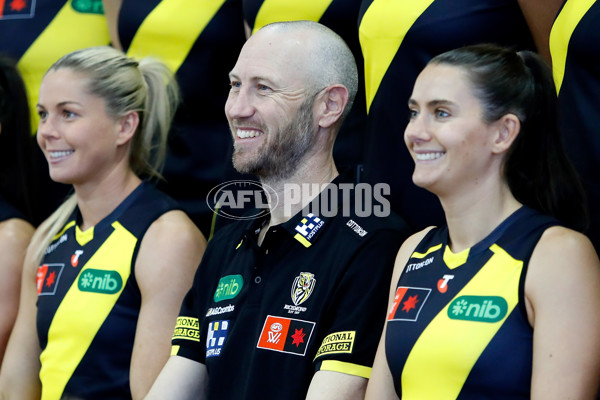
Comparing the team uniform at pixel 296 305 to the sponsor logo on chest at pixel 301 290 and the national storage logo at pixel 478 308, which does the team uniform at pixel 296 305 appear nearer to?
the sponsor logo on chest at pixel 301 290

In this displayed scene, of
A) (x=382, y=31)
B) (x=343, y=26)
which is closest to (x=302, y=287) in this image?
(x=382, y=31)

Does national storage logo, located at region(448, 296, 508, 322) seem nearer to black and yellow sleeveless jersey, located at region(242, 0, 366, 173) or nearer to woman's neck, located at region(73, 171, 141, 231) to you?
black and yellow sleeveless jersey, located at region(242, 0, 366, 173)

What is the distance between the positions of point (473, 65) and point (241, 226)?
892mm

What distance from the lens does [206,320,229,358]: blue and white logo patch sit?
274cm

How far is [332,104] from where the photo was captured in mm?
2881

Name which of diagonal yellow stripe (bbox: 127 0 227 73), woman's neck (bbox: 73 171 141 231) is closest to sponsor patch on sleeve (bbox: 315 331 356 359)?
woman's neck (bbox: 73 171 141 231)

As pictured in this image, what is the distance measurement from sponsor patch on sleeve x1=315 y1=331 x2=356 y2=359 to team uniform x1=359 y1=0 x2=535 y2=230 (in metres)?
0.47

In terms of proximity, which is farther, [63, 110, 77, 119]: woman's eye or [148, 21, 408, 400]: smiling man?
[63, 110, 77, 119]: woman's eye

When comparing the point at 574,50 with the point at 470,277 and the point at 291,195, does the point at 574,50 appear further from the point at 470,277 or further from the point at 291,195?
the point at 291,195

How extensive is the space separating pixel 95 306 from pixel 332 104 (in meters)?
0.93

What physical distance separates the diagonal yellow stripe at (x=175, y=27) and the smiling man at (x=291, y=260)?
2.43ft

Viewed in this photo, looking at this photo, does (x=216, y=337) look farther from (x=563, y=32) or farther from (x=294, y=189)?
(x=563, y=32)

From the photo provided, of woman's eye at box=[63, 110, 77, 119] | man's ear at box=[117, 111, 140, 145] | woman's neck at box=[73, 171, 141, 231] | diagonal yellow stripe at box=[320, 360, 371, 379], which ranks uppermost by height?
woman's eye at box=[63, 110, 77, 119]

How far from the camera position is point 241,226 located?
296 centimetres
